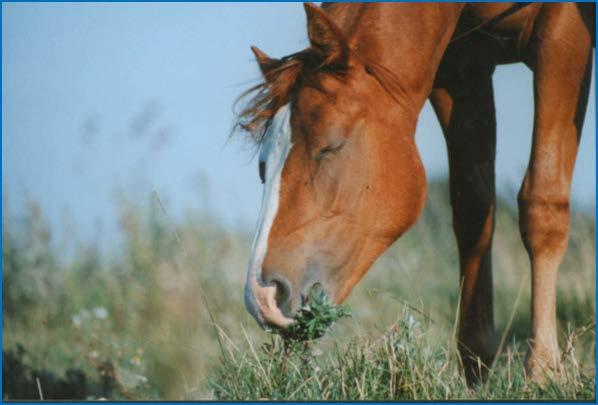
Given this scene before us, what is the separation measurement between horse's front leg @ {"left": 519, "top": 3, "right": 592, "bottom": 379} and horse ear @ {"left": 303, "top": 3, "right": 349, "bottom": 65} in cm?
76

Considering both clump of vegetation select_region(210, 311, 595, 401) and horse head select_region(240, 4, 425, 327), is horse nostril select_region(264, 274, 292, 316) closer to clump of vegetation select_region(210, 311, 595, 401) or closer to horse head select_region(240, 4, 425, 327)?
horse head select_region(240, 4, 425, 327)

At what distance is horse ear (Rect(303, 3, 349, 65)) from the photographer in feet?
9.64

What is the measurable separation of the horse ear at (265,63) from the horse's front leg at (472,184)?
34.1 inches

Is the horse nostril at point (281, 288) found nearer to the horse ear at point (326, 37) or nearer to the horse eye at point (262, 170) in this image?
the horse eye at point (262, 170)

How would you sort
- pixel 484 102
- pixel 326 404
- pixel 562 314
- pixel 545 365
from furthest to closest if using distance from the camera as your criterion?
pixel 562 314 → pixel 484 102 → pixel 545 365 → pixel 326 404

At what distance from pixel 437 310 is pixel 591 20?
1823 mm

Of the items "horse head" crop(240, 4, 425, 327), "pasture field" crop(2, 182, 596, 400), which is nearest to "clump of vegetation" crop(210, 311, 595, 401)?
"pasture field" crop(2, 182, 596, 400)

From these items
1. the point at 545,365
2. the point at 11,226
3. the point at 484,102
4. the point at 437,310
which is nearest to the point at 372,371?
the point at 545,365

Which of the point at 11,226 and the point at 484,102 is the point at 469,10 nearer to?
the point at 484,102

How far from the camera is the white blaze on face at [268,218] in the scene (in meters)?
2.80

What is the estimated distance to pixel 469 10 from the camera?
354cm

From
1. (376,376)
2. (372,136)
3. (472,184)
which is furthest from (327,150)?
(472,184)

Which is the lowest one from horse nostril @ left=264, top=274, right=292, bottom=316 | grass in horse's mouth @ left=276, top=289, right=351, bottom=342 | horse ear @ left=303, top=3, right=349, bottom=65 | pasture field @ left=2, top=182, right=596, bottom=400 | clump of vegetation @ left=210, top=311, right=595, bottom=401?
pasture field @ left=2, top=182, right=596, bottom=400

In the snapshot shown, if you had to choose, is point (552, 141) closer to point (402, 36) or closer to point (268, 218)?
point (402, 36)
